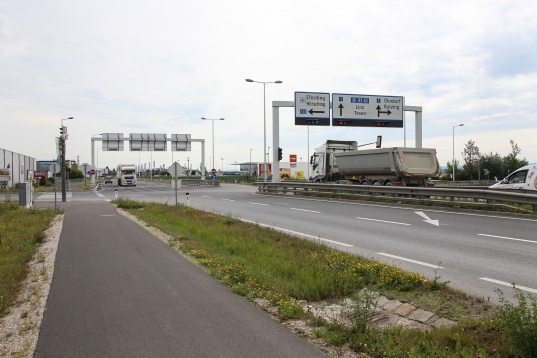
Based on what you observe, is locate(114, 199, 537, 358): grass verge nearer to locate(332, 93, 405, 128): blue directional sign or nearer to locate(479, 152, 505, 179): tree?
locate(332, 93, 405, 128): blue directional sign

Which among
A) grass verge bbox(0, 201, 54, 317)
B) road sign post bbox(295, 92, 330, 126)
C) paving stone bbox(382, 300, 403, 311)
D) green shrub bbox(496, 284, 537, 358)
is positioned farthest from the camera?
road sign post bbox(295, 92, 330, 126)

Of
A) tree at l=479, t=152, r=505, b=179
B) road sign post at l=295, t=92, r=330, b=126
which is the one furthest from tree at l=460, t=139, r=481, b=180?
road sign post at l=295, t=92, r=330, b=126

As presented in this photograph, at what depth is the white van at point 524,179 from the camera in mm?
19672

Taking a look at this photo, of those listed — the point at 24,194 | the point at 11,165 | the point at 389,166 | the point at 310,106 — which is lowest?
the point at 24,194

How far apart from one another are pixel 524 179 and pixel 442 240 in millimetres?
12698

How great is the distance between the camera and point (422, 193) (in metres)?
19.0

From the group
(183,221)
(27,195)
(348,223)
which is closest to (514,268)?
(348,223)

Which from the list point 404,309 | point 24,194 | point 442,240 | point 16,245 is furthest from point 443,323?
point 24,194

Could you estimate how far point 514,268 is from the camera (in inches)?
287

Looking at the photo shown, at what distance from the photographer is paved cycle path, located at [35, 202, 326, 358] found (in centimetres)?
413

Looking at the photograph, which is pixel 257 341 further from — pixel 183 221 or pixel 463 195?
pixel 463 195

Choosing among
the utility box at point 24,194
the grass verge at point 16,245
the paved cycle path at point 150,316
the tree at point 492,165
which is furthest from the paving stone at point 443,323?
the tree at point 492,165

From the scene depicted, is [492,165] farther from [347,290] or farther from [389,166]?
[347,290]

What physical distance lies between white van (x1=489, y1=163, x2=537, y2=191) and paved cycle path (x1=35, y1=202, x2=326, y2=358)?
58.2 feet
